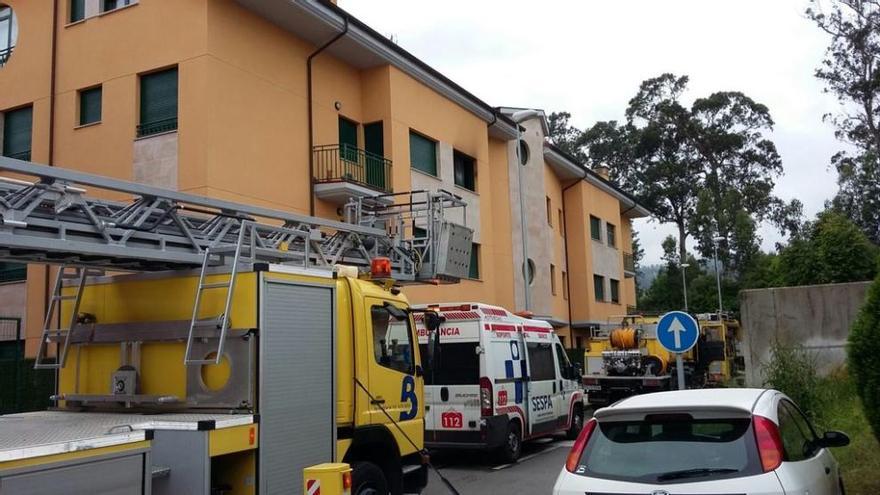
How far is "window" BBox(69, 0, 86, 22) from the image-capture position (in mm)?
17906

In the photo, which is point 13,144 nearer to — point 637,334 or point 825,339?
point 637,334

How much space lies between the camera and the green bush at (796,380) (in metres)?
11.9

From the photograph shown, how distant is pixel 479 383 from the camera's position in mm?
12000

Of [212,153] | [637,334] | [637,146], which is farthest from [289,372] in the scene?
[637,146]

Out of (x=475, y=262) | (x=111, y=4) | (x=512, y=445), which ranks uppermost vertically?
(x=111, y=4)

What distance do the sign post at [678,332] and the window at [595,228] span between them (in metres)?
28.9

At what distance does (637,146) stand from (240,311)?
57.5 m

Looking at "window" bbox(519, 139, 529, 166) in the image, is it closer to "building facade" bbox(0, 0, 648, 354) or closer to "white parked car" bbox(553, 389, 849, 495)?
"building facade" bbox(0, 0, 648, 354)

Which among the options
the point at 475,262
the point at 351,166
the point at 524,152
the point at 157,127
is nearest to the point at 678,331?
the point at 351,166

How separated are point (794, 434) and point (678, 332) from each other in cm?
473

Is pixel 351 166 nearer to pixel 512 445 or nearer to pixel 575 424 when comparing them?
pixel 575 424

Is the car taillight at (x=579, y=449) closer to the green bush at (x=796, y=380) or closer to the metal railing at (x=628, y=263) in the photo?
the green bush at (x=796, y=380)

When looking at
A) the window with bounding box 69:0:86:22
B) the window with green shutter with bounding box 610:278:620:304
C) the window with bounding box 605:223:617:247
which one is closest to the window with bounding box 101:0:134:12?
the window with bounding box 69:0:86:22

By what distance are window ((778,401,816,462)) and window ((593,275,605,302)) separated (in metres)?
32.2
